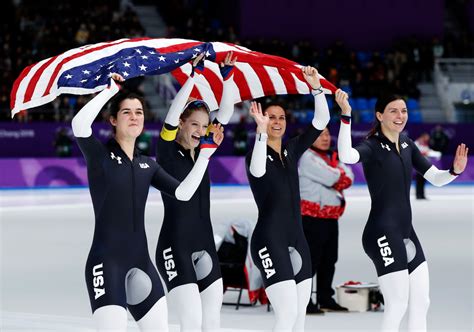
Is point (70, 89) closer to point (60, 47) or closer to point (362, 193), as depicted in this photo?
point (362, 193)

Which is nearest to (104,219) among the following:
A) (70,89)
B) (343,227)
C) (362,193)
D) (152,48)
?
(70,89)

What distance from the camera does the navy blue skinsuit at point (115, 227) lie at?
528cm

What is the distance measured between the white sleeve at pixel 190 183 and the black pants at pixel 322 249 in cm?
304

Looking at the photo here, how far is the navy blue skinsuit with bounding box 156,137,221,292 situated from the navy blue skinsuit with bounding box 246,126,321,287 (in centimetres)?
38

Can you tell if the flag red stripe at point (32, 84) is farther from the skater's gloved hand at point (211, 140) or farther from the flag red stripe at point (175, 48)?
the skater's gloved hand at point (211, 140)

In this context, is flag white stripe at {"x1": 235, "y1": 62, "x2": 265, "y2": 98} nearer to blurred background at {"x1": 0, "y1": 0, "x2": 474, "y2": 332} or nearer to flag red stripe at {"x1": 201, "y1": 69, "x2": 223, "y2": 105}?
flag red stripe at {"x1": 201, "y1": 69, "x2": 223, "y2": 105}

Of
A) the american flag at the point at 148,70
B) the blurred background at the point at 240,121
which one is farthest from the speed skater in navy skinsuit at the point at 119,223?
the blurred background at the point at 240,121

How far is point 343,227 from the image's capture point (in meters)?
15.6

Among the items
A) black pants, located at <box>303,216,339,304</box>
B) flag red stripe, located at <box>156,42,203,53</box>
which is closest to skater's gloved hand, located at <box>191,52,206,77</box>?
flag red stripe, located at <box>156,42,203,53</box>

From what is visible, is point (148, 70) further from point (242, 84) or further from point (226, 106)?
point (242, 84)

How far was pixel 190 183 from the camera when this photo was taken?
567cm

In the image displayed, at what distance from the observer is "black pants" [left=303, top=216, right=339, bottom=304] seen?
8602mm

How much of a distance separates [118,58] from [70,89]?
428 mm

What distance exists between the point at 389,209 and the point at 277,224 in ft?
2.55
